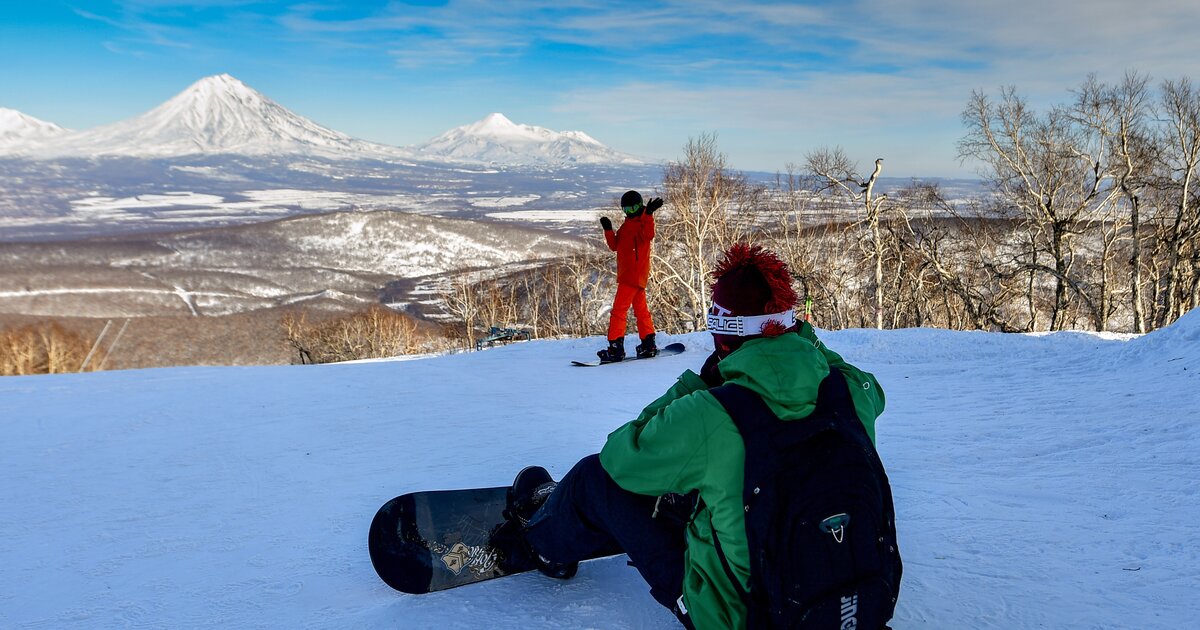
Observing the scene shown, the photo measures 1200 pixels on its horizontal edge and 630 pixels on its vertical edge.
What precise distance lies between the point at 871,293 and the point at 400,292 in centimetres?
6739

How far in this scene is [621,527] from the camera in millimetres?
2012

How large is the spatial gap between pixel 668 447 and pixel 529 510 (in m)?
0.91

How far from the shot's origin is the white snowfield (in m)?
2.39

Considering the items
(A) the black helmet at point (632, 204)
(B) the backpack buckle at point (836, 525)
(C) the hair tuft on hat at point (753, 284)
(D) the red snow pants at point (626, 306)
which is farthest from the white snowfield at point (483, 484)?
(A) the black helmet at point (632, 204)

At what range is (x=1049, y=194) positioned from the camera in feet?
84.1

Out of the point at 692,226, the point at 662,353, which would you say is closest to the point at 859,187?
the point at 692,226

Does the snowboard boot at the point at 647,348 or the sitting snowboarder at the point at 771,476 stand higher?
the sitting snowboarder at the point at 771,476

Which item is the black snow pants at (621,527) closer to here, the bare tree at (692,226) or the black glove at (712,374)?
the black glove at (712,374)

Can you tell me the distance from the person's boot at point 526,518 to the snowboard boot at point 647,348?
5.58 meters

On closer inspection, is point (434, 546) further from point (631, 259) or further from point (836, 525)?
point (631, 259)

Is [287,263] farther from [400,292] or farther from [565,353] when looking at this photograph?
[565,353]

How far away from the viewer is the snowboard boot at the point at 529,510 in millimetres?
2432

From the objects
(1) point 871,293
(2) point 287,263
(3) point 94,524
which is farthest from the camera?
(2) point 287,263

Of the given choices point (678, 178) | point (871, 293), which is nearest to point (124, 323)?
point (678, 178)
